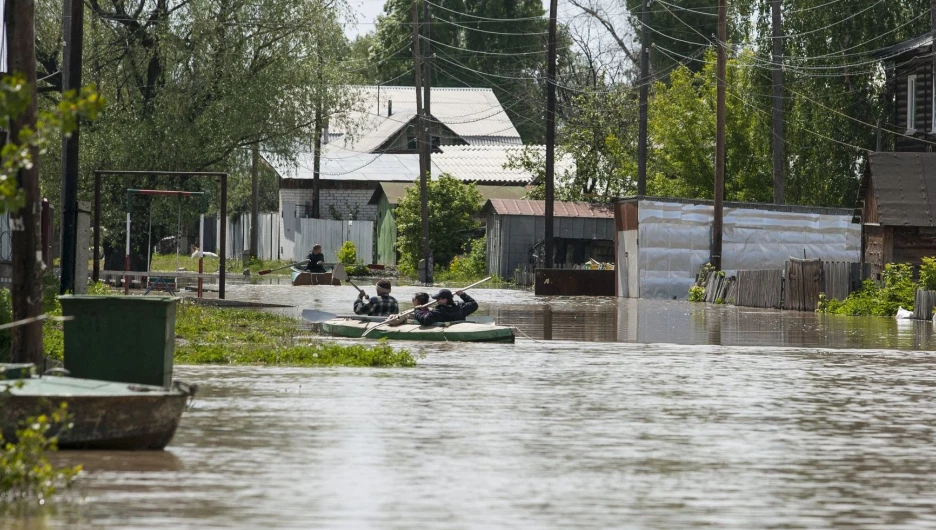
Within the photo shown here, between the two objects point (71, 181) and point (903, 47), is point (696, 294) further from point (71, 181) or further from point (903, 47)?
point (71, 181)

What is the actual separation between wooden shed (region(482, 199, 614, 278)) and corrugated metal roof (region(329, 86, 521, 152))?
21.9 m

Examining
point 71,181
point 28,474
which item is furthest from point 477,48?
point 28,474

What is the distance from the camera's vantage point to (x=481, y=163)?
255 ft

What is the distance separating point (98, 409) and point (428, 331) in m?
14.4

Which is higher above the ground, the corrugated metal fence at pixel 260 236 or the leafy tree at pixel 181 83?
the leafy tree at pixel 181 83

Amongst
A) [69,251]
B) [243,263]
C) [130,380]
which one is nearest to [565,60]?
[243,263]

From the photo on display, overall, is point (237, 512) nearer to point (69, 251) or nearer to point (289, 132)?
point (69, 251)

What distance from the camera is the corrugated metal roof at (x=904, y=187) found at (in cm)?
4147

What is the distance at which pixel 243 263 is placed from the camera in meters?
70.6

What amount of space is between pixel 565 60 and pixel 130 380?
84.1m

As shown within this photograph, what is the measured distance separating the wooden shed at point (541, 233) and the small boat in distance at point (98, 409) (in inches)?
1890

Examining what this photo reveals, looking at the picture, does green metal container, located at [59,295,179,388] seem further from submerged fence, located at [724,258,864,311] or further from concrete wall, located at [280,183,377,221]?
concrete wall, located at [280,183,377,221]

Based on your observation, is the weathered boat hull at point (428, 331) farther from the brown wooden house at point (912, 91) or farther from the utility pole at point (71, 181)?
the brown wooden house at point (912, 91)

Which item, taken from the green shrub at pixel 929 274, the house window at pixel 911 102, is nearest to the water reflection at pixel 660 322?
the green shrub at pixel 929 274
